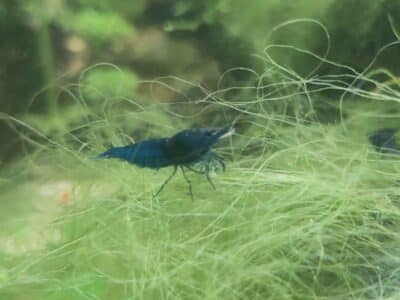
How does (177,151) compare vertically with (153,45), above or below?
below

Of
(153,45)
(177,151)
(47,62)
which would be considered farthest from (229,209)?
(47,62)

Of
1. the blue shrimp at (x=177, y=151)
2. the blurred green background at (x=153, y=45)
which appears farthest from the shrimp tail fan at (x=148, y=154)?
the blurred green background at (x=153, y=45)

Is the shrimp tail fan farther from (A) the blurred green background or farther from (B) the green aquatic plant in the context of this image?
(A) the blurred green background

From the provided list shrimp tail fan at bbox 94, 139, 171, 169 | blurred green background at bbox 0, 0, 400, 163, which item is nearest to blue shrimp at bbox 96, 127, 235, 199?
shrimp tail fan at bbox 94, 139, 171, 169

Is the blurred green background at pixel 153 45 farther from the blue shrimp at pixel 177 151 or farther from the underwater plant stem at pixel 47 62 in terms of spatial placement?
the blue shrimp at pixel 177 151

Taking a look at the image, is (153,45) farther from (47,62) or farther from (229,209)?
(229,209)

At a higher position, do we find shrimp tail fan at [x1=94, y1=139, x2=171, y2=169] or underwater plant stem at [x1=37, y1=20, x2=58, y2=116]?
underwater plant stem at [x1=37, y1=20, x2=58, y2=116]
